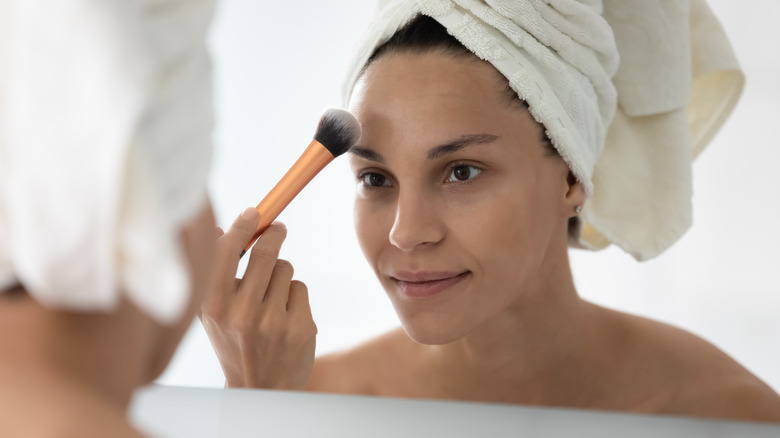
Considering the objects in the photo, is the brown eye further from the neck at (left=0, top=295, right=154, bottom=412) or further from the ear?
the neck at (left=0, top=295, right=154, bottom=412)

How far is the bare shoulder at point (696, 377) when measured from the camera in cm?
73

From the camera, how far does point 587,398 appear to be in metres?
0.76

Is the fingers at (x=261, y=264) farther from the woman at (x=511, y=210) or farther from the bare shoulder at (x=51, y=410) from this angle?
the bare shoulder at (x=51, y=410)

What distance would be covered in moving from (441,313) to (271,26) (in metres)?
0.40

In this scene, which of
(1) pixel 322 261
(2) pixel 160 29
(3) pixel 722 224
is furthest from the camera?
(1) pixel 322 261

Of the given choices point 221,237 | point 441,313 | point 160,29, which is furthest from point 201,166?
point 441,313

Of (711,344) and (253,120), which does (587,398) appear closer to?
(711,344)

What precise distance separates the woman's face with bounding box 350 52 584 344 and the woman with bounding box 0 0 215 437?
369 millimetres

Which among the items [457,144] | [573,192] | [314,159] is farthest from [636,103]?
[314,159]

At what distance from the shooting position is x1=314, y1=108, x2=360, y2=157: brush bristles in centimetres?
63

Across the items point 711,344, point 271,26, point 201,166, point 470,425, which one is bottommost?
point 470,425

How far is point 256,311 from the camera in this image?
631mm

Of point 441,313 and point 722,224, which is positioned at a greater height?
point 722,224

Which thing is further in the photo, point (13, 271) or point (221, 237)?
point (221, 237)
